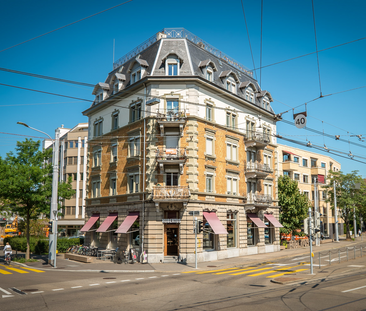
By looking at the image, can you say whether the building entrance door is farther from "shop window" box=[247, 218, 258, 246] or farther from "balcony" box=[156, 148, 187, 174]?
"shop window" box=[247, 218, 258, 246]

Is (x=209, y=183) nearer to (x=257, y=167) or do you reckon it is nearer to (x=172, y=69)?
(x=257, y=167)

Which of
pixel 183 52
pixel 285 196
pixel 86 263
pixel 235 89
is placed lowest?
pixel 86 263

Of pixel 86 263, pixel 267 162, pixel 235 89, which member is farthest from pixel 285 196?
pixel 86 263

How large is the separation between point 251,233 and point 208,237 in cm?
749

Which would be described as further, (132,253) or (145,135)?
(145,135)

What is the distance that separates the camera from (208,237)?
31.3 m

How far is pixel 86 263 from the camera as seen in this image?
28672mm

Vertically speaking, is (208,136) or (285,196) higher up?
(208,136)

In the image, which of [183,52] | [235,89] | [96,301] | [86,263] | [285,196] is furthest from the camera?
[285,196]

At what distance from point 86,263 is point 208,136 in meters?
15.3

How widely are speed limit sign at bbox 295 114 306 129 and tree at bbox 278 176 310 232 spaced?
85.9 feet

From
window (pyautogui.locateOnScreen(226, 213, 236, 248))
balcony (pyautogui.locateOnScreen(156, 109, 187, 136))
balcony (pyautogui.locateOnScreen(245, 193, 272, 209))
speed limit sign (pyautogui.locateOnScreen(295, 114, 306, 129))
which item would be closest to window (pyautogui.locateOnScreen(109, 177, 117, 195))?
balcony (pyautogui.locateOnScreen(156, 109, 187, 136))

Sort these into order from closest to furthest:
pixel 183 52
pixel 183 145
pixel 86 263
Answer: pixel 86 263 → pixel 183 145 → pixel 183 52

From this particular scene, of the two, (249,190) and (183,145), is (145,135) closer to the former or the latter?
(183,145)
